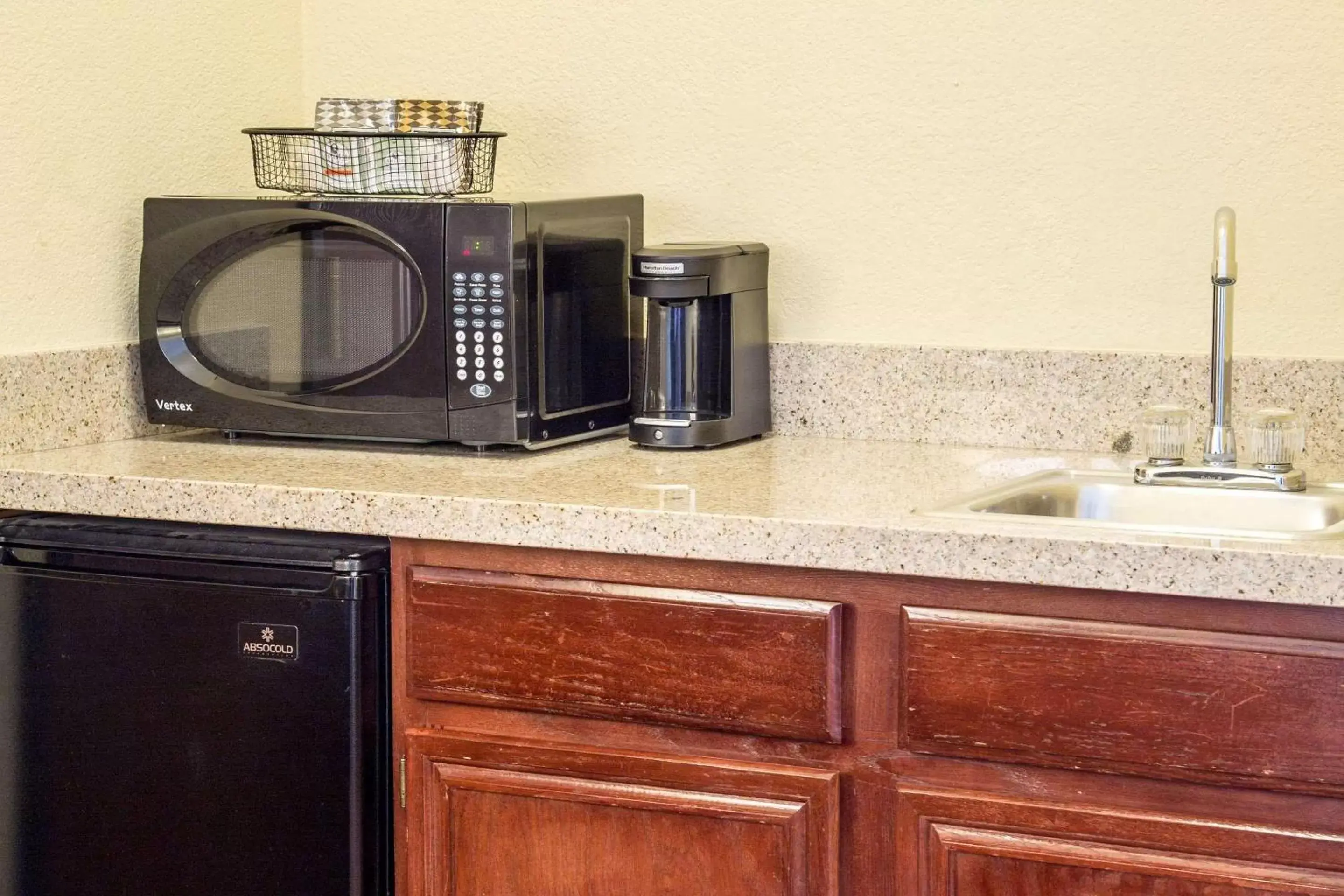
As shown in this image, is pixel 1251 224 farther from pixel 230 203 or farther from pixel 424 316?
pixel 230 203

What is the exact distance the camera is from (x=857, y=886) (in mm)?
1361

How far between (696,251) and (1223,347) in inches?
22.8

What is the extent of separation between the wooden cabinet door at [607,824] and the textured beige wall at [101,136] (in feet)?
2.27

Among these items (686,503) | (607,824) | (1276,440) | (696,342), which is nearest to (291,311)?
(696,342)

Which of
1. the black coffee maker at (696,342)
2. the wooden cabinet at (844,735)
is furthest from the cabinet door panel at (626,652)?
the black coffee maker at (696,342)

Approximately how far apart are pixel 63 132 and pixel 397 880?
91 cm

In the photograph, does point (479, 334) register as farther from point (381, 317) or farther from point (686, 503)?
point (686, 503)

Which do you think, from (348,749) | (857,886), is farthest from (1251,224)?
(348,749)

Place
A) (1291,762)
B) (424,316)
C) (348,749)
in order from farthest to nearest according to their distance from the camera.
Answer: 1. (424,316)
2. (348,749)
3. (1291,762)

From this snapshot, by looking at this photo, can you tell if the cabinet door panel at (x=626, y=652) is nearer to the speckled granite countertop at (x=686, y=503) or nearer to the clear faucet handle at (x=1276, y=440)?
the speckled granite countertop at (x=686, y=503)

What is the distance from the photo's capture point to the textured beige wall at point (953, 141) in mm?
1706

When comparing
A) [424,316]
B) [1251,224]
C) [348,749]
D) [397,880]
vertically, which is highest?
[1251,224]

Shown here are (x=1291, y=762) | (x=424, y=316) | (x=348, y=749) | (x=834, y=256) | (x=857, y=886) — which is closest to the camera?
Answer: (x=1291, y=762)

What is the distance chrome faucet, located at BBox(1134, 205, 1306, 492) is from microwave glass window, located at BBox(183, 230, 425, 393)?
798 mm
